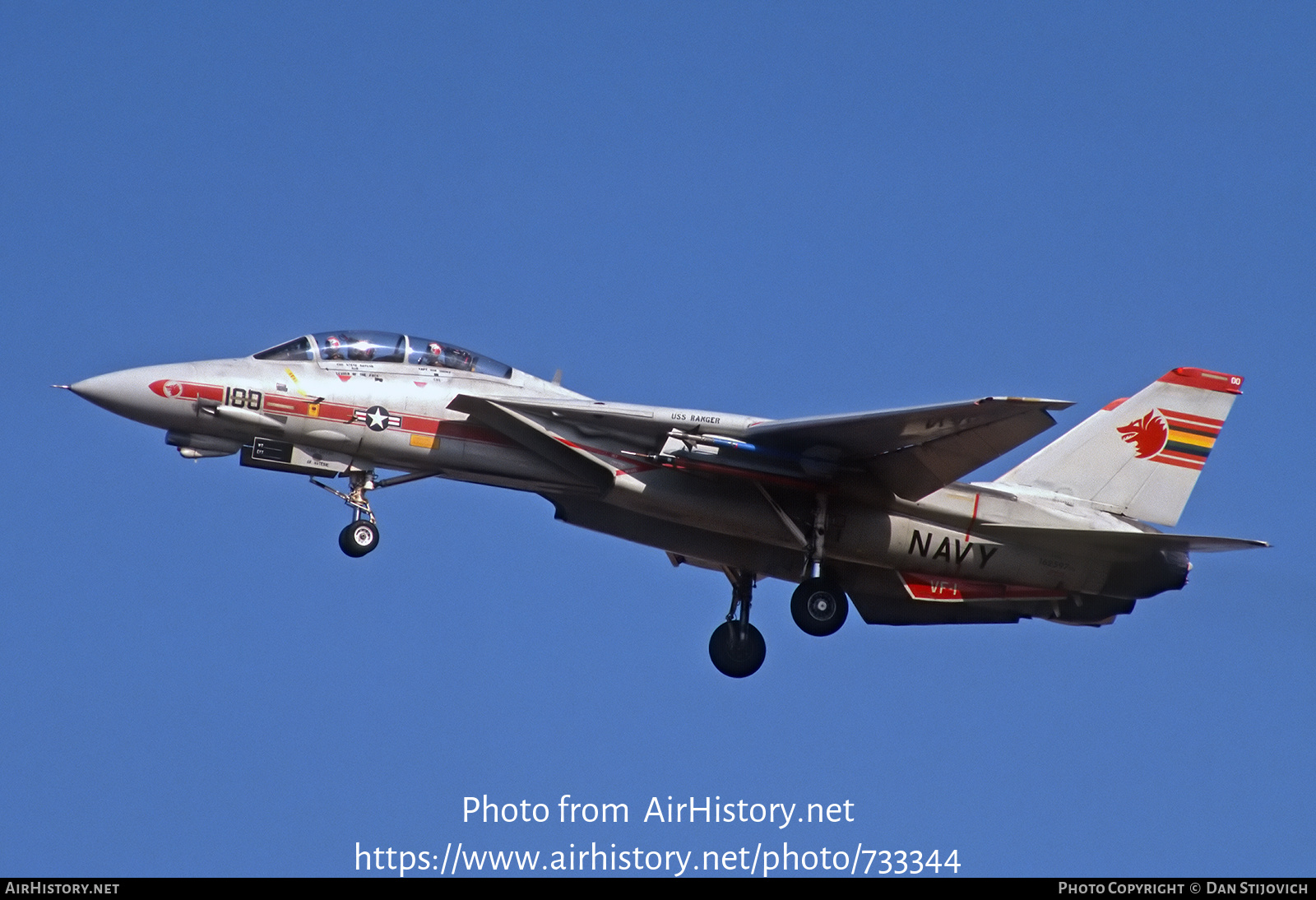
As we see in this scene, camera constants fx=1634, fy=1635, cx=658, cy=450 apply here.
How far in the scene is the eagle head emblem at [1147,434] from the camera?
70.7ft

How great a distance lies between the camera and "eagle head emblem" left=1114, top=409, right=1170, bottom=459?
21.5 meters

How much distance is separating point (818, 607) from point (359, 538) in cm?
548

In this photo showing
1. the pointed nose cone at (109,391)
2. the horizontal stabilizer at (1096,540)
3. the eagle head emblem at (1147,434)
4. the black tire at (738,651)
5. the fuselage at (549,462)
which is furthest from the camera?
the eagle head emblem at (1147,434)

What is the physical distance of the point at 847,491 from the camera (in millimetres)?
19453

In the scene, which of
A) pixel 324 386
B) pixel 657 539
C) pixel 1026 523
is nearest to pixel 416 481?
pixel 324 386

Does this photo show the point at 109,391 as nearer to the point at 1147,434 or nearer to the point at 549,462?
the point at 549,462

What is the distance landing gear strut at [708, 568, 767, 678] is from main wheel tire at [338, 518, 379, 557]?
4977 millimetres

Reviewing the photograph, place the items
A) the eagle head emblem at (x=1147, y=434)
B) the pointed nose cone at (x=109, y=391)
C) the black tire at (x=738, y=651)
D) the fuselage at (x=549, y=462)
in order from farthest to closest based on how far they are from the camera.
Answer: the eagle head emblem at (x=1147, y=434), the black tire at (x=738, y=651), the fuselage at (x=549, y=462), the pointed nose cone at (x=109, y=391)

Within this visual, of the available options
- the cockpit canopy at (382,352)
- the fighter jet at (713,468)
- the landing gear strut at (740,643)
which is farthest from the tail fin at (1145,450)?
the cockpit canopy at (382,352)

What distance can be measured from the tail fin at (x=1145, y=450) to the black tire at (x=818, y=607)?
10.4 ft

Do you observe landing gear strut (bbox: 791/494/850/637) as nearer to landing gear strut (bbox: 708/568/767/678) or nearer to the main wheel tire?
landing gear strut (bbox: 708/568/767/678)

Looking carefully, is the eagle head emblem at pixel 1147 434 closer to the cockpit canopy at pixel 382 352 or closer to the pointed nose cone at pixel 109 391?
the cockpit canopy at pixel 382 352

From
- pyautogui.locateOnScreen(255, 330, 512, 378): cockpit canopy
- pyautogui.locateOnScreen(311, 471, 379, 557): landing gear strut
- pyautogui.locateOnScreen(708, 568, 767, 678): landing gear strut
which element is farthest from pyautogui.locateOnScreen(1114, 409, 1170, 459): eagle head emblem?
pyautogui.locateOnScreen(311, 471, 379, 557): landing gear strut
